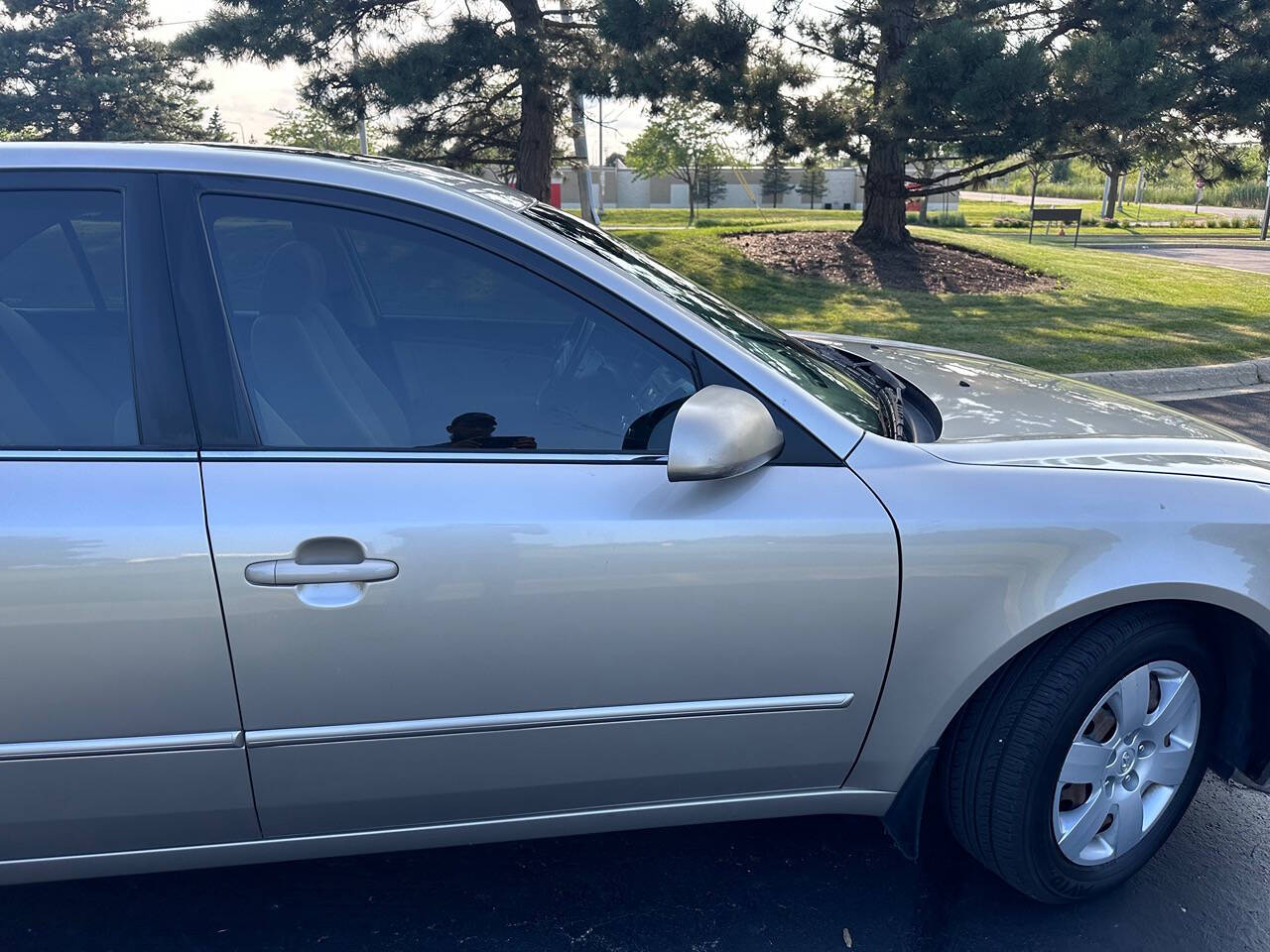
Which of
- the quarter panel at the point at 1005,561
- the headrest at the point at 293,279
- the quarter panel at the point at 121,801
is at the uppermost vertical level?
the headrest at the point at 293,279

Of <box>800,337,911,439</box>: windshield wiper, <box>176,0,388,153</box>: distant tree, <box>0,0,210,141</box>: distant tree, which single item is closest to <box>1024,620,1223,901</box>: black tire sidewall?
<box>800,337,911,439</box>: windshield wiper

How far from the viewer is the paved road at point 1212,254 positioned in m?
20.3

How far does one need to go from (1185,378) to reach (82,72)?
3527 centimetres

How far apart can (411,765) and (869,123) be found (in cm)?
1248

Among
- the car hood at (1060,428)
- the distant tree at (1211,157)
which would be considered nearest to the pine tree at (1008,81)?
the distant tree at (1211,157)

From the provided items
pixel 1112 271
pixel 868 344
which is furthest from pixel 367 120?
pixel 868 344

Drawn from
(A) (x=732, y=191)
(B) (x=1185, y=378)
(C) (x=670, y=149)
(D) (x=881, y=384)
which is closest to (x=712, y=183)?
(A) (x=732, y=191)

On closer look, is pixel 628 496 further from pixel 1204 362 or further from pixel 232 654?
pixel 1204 362

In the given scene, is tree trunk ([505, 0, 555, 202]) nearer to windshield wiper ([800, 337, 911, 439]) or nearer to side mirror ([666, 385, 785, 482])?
windshield wiper ([800, 337, 911, 439])

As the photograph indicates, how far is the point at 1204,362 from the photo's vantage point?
884 centimetres

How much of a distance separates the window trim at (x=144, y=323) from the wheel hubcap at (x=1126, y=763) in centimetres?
204

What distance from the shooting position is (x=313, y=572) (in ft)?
6.81

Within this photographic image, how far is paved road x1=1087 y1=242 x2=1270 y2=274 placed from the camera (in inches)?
800

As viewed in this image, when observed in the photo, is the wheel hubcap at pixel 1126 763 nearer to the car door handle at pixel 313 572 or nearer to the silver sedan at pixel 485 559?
the silver sedan at pixel 485 559
